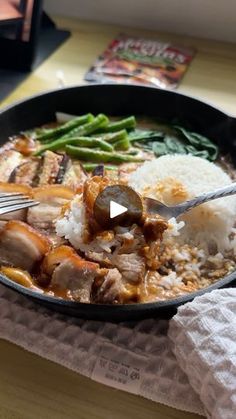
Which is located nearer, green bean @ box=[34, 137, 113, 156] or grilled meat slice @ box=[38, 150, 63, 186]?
grilled meat slice @ box=[38, 150, 63, 186]

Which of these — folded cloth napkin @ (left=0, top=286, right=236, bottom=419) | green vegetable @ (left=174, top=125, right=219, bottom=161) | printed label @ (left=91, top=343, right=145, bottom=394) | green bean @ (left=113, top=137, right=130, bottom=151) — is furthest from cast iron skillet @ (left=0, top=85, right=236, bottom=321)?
printed label @ (left=91, top=343, right=145, bottom=394)

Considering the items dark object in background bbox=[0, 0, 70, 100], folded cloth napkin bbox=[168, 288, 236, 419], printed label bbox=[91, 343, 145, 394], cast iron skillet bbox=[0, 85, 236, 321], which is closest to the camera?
folded cloth napkin bbox=[168, 288, 236, 419]

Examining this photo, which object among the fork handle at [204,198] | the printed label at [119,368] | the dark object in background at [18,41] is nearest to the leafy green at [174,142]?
the fork handle at [204,198]

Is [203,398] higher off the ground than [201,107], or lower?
lower

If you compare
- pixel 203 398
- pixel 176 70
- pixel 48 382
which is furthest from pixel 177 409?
pixel 176 70

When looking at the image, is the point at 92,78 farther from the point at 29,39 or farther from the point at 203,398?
the point at 203,398

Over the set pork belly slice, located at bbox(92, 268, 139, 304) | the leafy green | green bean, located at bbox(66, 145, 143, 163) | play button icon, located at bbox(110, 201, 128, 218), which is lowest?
pork belly slice, located at bbox(92, 268, 139, 304)

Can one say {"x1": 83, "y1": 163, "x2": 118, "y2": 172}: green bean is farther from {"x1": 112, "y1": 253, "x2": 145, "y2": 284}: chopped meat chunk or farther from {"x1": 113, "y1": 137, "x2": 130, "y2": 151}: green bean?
{"x1": 112, "y1": 253, "x2": 145, "y2": 284}: chopped meat chunk
